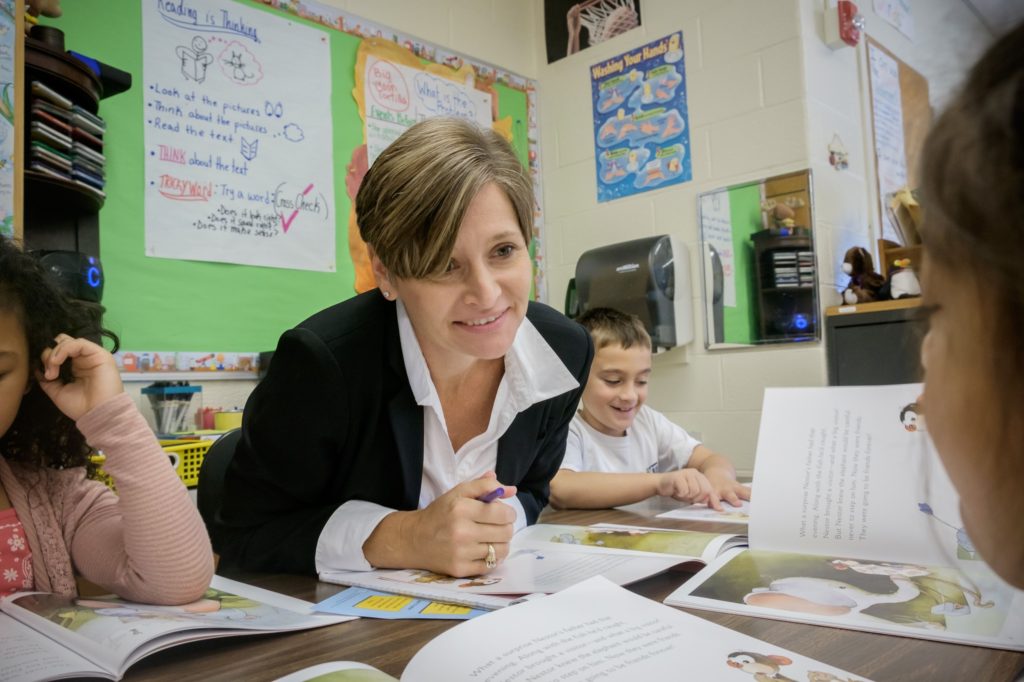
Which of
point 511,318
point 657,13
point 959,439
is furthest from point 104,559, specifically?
point 657,13

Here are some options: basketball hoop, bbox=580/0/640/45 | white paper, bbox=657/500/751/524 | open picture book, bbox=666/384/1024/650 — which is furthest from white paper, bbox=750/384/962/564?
basketball hoop, bbox=580/0/640/45

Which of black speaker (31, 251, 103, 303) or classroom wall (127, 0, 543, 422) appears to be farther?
classroom wall (127, 0, 543, 422)

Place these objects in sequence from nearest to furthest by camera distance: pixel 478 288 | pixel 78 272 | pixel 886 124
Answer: pixel 478 288
pixel 78 272
pixel 886 124

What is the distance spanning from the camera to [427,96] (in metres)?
2.90

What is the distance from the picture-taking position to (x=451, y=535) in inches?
29.2

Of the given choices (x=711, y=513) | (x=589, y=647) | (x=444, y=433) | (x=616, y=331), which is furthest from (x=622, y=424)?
(x=589, y=647)

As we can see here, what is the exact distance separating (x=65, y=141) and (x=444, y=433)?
1.29 meters

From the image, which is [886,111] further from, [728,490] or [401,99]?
[728,490]

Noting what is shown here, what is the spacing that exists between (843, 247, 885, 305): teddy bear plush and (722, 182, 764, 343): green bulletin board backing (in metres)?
0.32

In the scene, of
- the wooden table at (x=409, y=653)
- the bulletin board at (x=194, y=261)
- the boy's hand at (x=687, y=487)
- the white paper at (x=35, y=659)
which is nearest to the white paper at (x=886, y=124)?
the bulletin board at (x=194, y=261)

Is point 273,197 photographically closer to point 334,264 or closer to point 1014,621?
point 334,264

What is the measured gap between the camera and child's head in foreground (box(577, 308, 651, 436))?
180cm

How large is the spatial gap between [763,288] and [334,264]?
4.96ft

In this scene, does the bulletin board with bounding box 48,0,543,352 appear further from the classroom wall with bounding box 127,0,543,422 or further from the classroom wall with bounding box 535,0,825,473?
the classroom wall with bounding box 535,0,825,473
